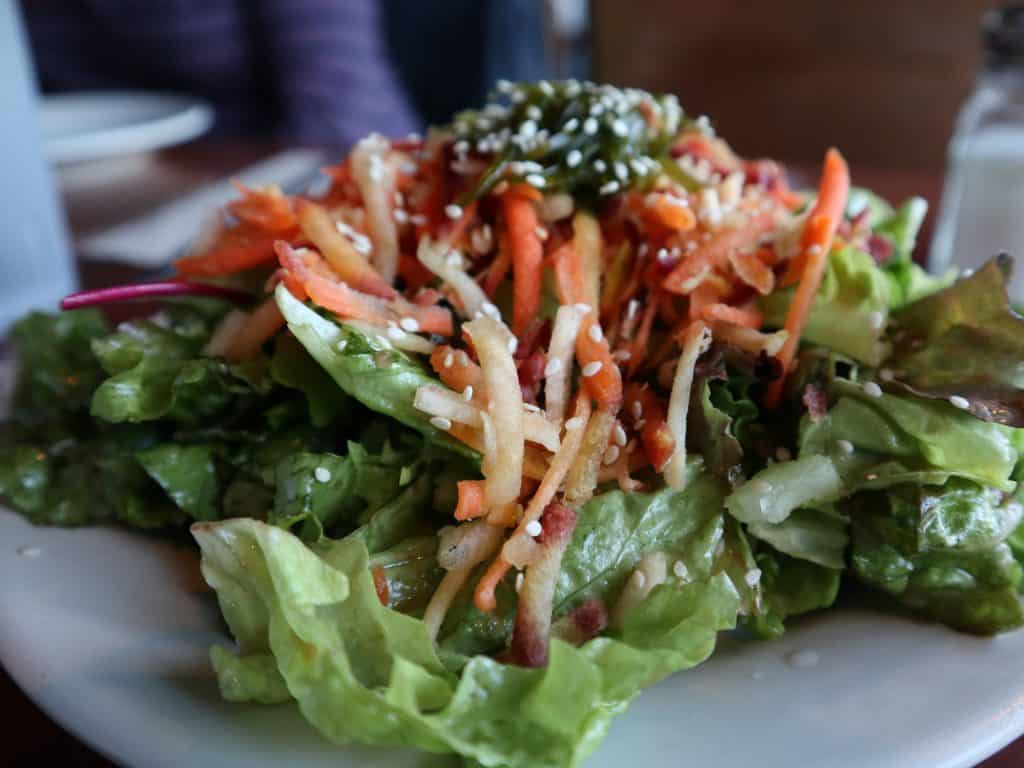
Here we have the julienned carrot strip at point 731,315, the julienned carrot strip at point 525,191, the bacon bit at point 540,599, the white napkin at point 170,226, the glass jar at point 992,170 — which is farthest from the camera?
the white napkin at point 170,226

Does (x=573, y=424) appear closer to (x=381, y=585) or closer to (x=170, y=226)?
(x=381, y=585)

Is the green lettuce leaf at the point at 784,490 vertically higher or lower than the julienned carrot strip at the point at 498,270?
lower

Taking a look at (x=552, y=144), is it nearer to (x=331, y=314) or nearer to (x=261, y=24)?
(x=331, y=314)

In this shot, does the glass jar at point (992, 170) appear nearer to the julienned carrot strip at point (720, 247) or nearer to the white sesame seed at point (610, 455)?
the julienned carrot strip at point (720, 247)

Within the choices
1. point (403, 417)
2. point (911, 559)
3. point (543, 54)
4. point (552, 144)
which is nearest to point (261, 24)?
point (543, 54)

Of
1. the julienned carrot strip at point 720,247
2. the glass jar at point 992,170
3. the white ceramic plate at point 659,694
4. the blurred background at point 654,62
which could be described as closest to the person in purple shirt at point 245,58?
the blurred background at point 654,62

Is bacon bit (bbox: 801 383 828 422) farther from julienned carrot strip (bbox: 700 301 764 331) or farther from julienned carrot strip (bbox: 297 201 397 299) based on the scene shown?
julienned carrot strip (bbox: 297 201 397 299)

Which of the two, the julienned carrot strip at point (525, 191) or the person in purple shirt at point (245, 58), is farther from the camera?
the person in purple shirt at point (245, 58)

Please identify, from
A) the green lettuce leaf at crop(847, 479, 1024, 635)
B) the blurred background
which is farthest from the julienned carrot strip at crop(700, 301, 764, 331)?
the blurred background
